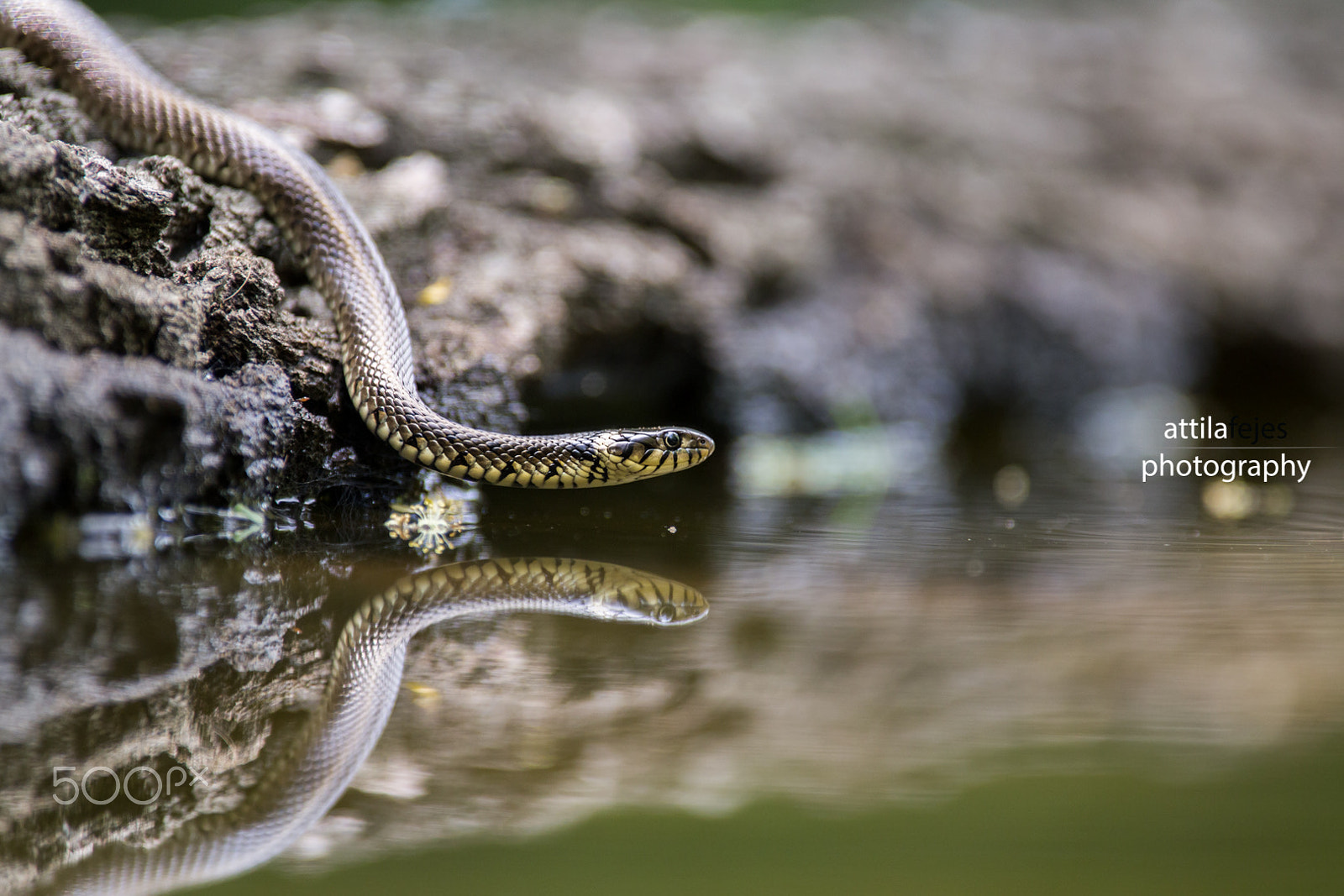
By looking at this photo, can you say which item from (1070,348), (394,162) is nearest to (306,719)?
(394,162)

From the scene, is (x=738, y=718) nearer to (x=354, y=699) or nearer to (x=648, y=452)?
(x=354, y=699)

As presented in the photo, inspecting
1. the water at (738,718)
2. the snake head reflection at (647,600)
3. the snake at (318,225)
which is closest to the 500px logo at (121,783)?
the water at (738,718)

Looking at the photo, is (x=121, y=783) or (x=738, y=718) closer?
(x=121, y=783)

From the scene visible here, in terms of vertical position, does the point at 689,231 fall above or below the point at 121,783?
above

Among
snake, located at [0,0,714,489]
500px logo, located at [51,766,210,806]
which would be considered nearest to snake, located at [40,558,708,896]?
500px logo, located at [51,766,210,806]

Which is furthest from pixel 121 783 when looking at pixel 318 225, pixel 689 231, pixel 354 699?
pixel 689 231

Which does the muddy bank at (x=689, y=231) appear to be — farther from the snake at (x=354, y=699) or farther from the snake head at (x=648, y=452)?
the snake at (x=354, y=699)

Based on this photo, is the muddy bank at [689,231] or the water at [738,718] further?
the muddy bank at [689,231]
